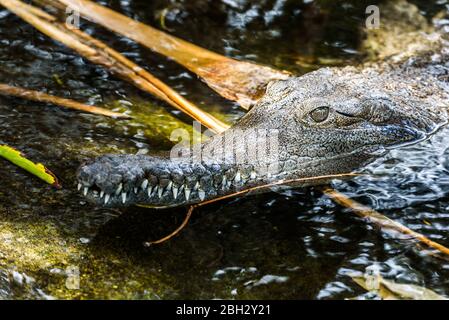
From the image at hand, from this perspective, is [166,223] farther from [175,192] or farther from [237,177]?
[237,177]

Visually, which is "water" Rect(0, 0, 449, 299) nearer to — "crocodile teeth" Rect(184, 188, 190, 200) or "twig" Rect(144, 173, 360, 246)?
"twig" Rect(144, 173, 360, 246)

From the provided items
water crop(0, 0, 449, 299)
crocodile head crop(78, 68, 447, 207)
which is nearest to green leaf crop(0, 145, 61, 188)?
water crop(0, 0, 449, 299)

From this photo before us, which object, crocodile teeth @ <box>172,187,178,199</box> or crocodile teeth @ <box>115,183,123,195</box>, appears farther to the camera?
crocodile teeth @ <box>172,187,178,199</box>

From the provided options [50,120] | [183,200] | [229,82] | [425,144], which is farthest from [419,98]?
[50,120]

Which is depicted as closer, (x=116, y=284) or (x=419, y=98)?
(x=116, y=284)

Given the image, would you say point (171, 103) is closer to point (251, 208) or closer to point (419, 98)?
point (251, 208)

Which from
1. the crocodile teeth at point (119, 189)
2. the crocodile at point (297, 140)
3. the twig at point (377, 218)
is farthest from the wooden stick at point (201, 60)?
the crocodile teeth at point (119, 189)
